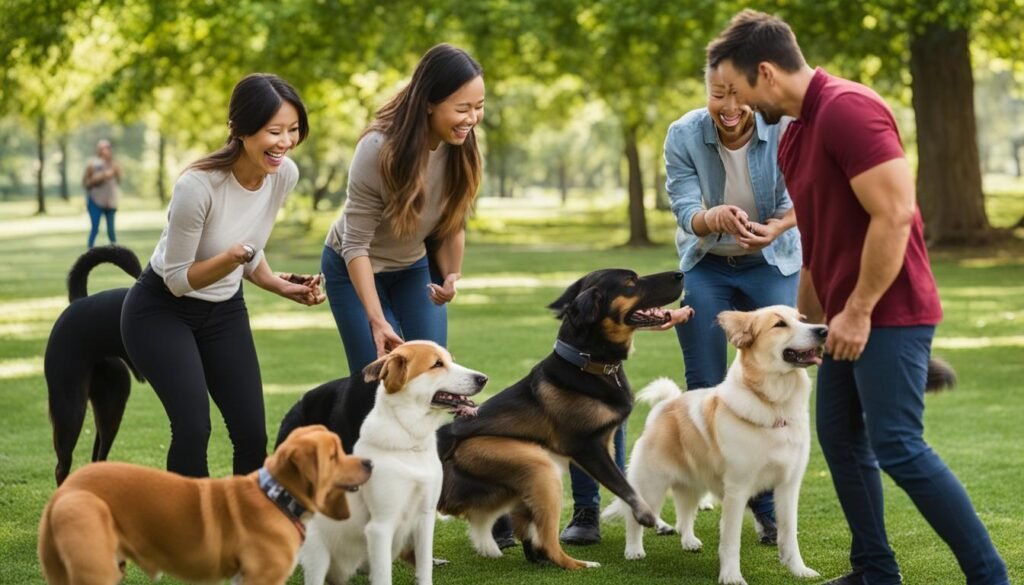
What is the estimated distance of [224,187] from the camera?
5.41 metres

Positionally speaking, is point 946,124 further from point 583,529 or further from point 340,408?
point 340,408

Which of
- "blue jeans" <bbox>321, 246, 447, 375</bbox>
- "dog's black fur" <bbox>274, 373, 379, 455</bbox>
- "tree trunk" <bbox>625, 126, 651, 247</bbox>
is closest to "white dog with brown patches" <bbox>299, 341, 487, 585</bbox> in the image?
"dog's black fur" <bbox>274, 373, 379, 455</bbox>

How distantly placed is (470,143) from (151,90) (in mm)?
23827

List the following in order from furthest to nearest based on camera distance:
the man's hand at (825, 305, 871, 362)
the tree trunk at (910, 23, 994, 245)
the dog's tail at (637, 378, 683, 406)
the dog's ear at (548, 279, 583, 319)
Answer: the tree trunk at (910, 23, 994, 245) → the dog's tail at (637, 378, 683, 406) → the dog's ear at (548, 279, 583, 319) → the man's hand at (825, 305, 871, 362)

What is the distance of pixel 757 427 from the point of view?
19.1 ft

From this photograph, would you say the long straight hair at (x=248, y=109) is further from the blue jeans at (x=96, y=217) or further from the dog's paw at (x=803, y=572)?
the blue jeans at (x=96, y=217)

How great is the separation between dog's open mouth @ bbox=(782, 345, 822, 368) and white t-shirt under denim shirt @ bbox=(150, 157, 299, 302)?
226 centimetres

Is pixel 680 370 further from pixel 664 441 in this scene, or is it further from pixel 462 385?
pixel 462 385

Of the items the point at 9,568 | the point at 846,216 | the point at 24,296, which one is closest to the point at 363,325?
the point at 9,568

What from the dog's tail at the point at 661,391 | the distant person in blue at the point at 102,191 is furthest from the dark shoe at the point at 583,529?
the distant person in blue at the point at 102,191

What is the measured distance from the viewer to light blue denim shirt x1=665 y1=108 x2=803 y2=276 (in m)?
6.23

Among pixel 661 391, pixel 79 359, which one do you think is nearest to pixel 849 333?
pixel 661 391

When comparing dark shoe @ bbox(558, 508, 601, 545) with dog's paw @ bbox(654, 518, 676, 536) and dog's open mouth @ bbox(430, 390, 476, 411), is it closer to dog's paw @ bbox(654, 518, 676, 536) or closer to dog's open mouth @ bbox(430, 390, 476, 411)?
dog's paw @ bbox(654, 518, 676, 536)

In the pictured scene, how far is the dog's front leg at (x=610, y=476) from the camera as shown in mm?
5871
